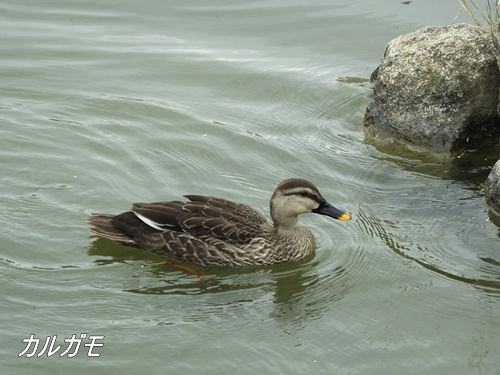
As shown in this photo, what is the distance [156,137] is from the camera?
12.1 m

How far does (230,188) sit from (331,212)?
4.77 ft

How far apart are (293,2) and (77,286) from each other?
8728 mm

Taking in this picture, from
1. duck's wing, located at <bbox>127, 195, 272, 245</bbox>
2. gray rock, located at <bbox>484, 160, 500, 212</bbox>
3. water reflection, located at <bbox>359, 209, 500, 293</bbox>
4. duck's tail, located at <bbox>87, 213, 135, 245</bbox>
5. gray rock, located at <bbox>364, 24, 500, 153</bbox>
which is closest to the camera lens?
water reflection, located at <bbox>359, 209, 500, 293</bbox>

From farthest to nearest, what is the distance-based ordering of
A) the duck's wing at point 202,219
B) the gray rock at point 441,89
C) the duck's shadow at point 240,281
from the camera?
the gray rock at point 441,89
the duck's wing at point 202,219
the duck's shadow at point 240,281

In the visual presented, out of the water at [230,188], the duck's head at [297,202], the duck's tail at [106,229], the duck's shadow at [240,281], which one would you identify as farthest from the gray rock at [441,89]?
the duck's tail at [106,229]

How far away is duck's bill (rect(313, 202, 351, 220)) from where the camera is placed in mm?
10102

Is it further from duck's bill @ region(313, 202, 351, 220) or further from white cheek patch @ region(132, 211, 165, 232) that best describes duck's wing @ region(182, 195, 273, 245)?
duck's bill @ region(313, 202, 351, 220)

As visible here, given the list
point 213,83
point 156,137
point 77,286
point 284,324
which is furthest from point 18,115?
point 284,324

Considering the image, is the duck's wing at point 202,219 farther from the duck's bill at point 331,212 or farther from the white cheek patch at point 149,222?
the duck's bill at point 331,212

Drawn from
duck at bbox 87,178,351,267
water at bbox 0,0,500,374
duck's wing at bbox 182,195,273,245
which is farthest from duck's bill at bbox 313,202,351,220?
duck's wing at bbox 182,195,273,245

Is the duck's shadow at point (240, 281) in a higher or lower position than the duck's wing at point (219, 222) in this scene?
lower

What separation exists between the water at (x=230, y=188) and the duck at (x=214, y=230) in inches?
6.5

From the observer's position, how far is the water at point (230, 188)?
27.5 feet

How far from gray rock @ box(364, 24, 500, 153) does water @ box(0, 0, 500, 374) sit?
345 mm
